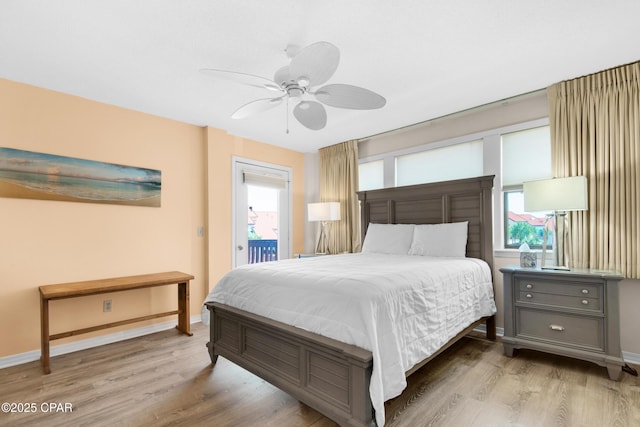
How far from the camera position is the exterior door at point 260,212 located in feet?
14.8

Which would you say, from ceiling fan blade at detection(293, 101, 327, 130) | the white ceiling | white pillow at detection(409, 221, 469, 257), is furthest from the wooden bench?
white pillow at detection(409, 221, 469, 257)

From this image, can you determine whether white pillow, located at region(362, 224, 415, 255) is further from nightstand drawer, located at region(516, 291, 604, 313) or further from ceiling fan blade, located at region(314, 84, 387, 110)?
ceiling fan blade, located at region(314, 84, 387, 110)

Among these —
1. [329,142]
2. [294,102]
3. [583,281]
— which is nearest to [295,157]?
[329,142]

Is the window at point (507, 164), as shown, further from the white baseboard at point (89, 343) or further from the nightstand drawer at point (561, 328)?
the white baseboard at point (89, 343)

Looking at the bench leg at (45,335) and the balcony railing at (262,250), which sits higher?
the balcony railing at (262,250)

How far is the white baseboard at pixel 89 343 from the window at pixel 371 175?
304 centimetres

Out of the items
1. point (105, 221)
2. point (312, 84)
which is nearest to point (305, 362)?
point (312, 84)

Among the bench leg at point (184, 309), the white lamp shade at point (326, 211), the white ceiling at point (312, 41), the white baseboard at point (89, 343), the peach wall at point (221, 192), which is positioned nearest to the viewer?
the white ceiling at point (312, 41)

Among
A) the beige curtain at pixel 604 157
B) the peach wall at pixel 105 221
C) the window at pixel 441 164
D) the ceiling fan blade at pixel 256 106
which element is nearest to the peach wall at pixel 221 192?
the peach wall at pixel 105 221

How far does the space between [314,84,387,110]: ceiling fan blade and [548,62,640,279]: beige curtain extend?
79.3 inches

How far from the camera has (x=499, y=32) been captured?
2152 millimetres

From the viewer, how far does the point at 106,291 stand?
2900 millimetres

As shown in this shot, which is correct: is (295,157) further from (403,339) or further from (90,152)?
(403,339)

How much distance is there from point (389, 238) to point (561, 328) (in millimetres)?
1800
